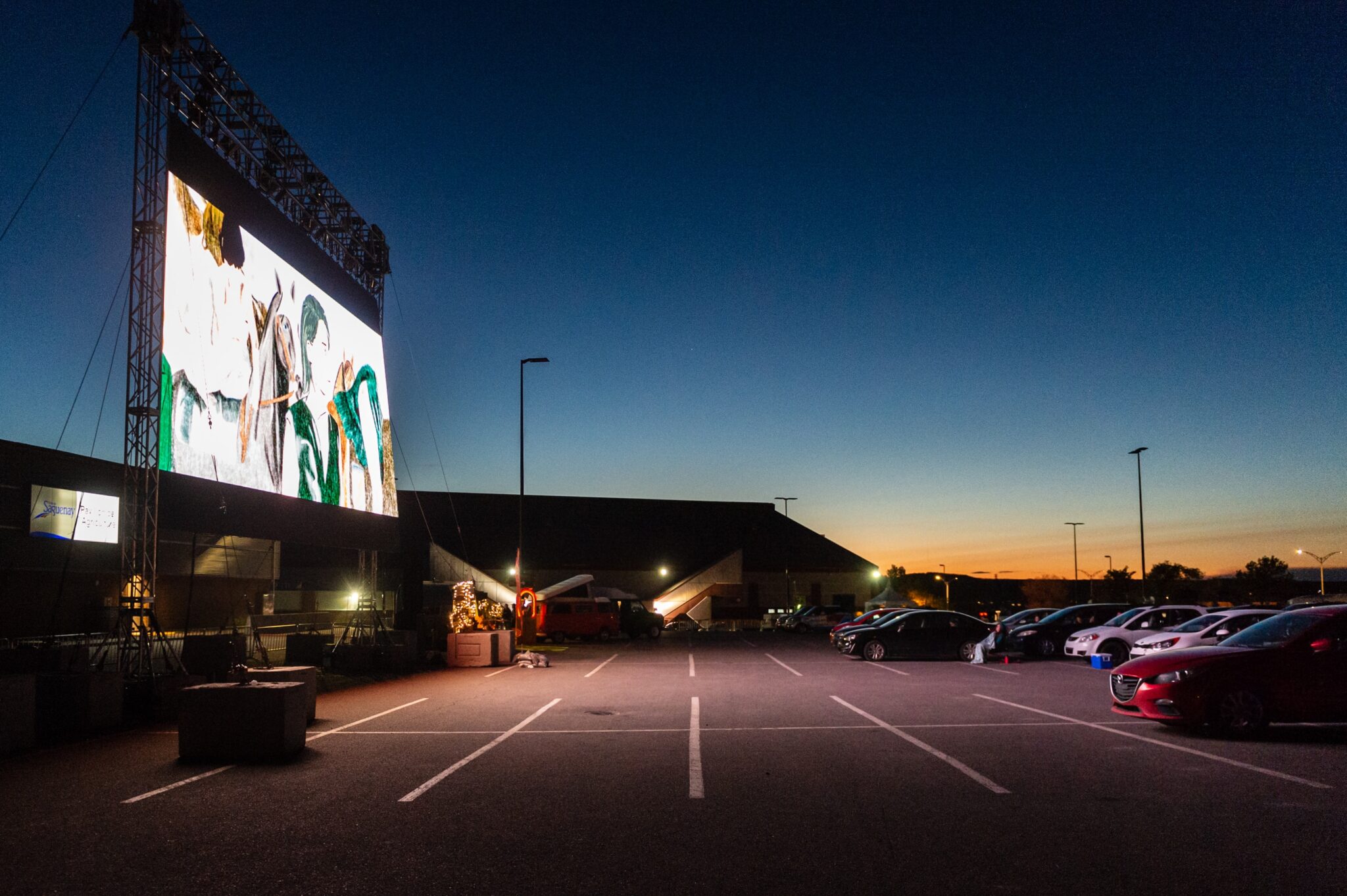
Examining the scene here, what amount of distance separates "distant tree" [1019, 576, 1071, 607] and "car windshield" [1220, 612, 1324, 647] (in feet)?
251

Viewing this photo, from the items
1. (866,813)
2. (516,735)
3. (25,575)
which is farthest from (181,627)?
(866,813)

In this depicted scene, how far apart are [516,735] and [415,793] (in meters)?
3.53

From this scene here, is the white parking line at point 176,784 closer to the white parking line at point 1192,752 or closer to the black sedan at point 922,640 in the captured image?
the white parking line at point 1192,752

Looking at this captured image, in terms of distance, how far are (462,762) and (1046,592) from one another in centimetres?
8484

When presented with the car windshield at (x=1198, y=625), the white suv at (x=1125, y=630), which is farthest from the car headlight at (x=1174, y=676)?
the white suv at (x=1125, y=630)

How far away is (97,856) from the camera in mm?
6285

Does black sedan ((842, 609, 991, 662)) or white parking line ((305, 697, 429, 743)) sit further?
black sedan ((842, 609, 991, 662))

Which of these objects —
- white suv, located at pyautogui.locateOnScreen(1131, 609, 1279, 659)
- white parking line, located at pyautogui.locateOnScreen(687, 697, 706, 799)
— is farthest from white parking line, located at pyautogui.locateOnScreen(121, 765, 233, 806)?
white suv, located at pyautogui.locateOnScreen(1131, 609, 1279, 659)

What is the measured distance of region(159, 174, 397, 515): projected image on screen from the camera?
15367 millimetres

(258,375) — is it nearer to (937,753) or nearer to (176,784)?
(176,784)

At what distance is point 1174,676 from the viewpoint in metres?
10.9

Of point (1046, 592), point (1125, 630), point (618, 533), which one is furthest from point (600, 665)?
point (1046, 592)

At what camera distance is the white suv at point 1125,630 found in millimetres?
23000

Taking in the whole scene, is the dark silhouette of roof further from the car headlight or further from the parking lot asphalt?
the car headlight
